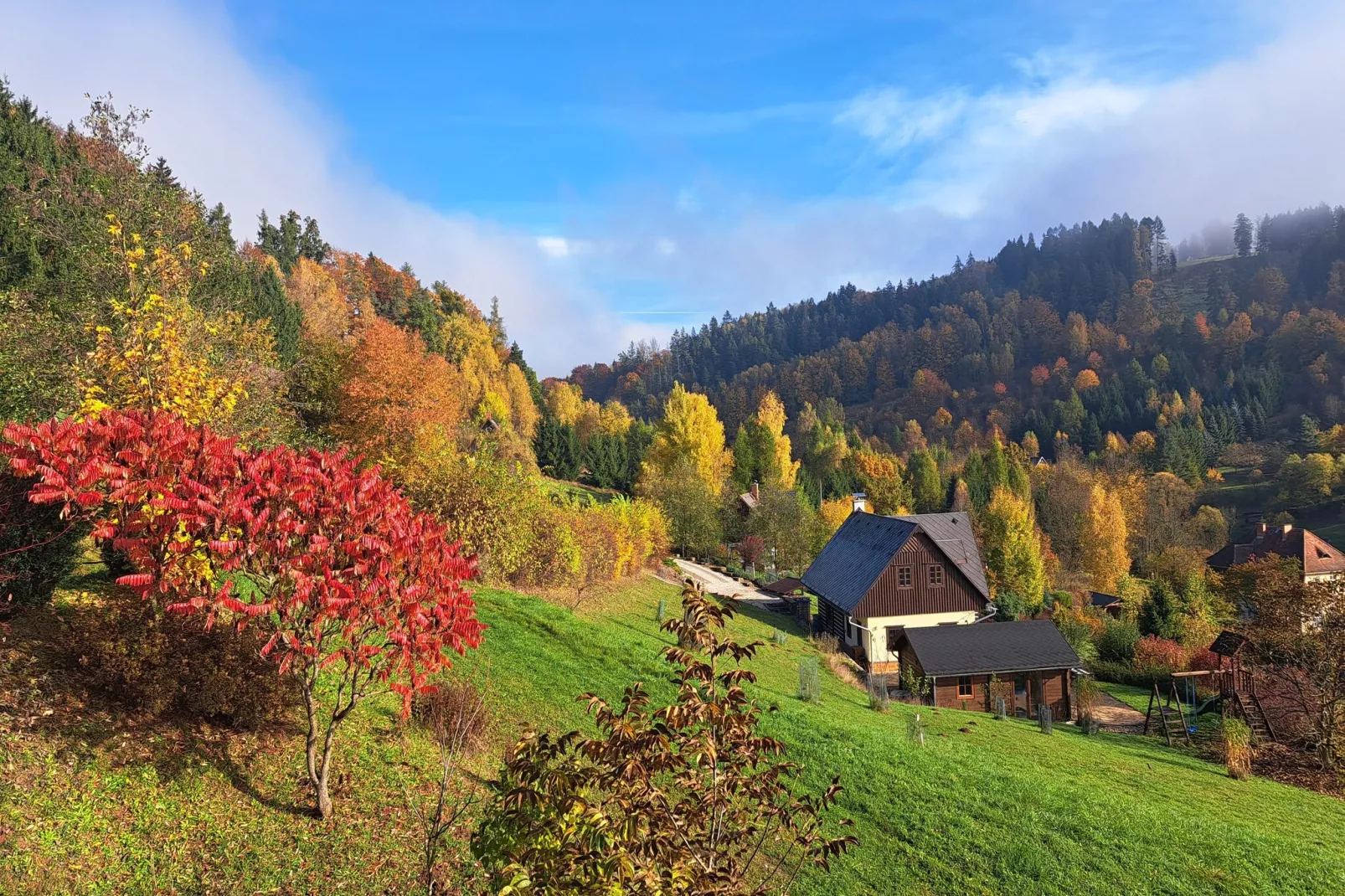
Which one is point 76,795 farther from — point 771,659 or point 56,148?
point 56,148

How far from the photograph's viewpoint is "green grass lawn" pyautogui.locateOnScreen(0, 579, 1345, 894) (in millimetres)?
6539

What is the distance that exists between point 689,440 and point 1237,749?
45.2 meters

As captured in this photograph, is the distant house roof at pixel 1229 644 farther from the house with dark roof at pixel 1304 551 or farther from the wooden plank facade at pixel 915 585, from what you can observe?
the house with dark roof at pixel 1304 551

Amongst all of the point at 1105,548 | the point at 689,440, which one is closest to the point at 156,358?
the point at 689,440

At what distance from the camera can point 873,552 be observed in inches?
1512

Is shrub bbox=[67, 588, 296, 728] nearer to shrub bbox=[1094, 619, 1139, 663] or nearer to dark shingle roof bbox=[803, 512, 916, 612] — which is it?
dark shingle roof bbox=[803, 512, 916, 612]

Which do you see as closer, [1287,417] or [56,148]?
[56,148]

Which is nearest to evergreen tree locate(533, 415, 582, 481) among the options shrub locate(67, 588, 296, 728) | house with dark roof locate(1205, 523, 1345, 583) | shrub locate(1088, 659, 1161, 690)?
shrub locate(1088, 659, 1161, 690)

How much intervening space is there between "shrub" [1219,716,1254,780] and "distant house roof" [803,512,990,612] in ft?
53.0

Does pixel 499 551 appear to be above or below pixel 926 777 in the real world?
above

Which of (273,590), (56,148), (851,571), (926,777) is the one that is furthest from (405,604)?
(56,148)

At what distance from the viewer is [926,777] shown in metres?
12.9

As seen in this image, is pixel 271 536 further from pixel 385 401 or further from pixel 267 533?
pixel 385 401

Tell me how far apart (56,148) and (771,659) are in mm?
50447
